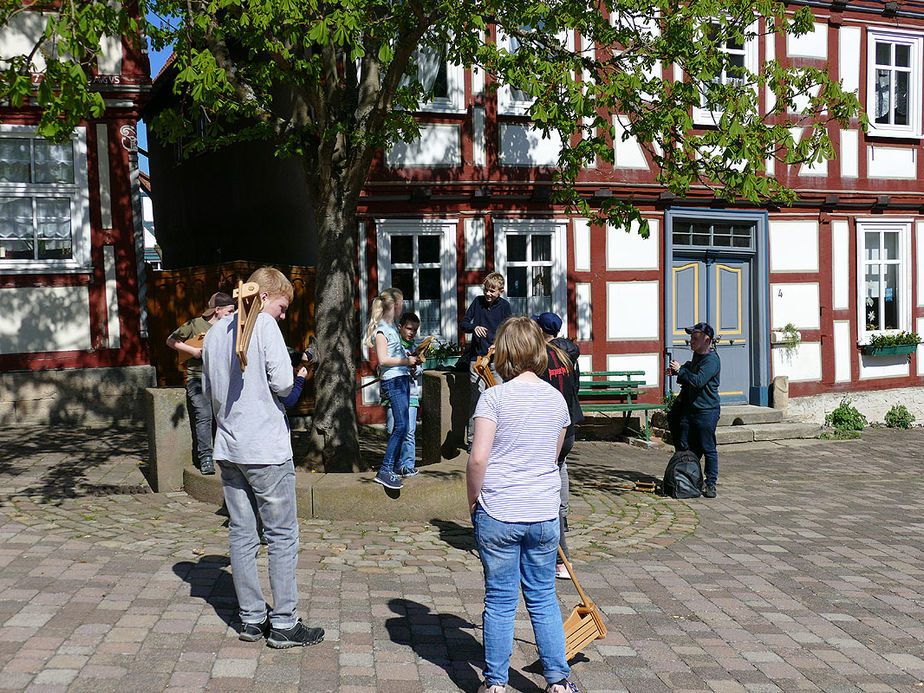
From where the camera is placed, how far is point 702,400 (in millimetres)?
9062

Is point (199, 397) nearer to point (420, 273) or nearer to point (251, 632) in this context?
point (251, 632)

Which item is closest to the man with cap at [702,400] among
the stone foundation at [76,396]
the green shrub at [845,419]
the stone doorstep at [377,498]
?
the stone doorstep at [377,498]

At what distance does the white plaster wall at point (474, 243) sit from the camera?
13352mm

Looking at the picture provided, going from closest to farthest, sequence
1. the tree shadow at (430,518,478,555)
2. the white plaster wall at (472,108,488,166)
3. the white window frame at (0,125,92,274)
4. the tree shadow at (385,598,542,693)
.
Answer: the tree shadow at (385,598,542,693) < the tree shadow at (430,518,478,555) < the white window frame at (0,125,92,274) < the white plaster wall at (472,108,488,166)

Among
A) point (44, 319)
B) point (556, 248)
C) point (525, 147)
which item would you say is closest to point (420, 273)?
point (556, 248)

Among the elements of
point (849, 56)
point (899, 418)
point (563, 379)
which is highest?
point (849, 56)

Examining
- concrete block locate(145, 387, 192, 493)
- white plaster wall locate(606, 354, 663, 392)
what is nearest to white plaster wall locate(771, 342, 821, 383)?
white plaster wall locate(606, 354, 663, 392)

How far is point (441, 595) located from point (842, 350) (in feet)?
39.1

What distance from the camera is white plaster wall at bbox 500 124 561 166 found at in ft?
44.2

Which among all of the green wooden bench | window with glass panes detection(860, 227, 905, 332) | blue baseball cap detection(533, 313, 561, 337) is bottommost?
the green wooden bench

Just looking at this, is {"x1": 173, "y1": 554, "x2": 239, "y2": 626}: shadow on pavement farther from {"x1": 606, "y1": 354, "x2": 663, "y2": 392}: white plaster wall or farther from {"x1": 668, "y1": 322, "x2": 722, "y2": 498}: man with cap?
{"x1": 606, "y1": 354, "x2": 663, "y2": 392}: white plaster wall


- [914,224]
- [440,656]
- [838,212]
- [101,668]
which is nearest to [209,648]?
[101,668]

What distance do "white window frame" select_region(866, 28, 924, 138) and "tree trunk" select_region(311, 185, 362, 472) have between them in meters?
10.8

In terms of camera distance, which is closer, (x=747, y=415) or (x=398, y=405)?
(x=398, y=405)
